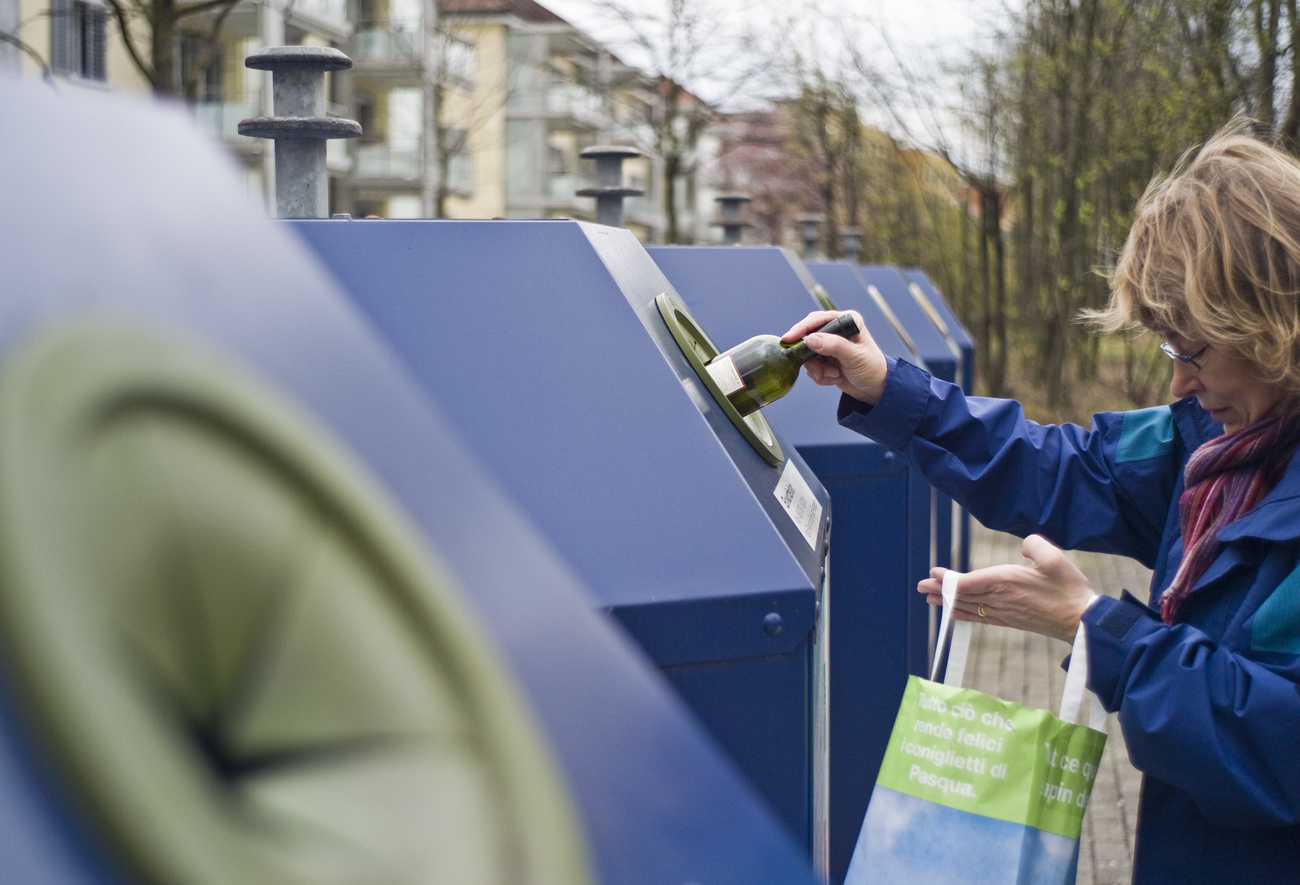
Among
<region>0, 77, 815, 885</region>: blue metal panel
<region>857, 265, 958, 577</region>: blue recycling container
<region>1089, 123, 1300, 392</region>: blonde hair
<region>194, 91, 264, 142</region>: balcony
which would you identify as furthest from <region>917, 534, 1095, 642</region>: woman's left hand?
<region>194, 91, 264, 142</region>: balcony

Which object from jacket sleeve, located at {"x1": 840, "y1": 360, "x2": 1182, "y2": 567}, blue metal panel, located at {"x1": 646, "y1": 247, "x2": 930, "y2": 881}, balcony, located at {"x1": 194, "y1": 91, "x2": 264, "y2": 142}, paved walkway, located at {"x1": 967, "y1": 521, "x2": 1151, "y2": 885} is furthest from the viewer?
balcony, located at {"x1": 194, "y1": 91, "x2": 264, "y2": 142}

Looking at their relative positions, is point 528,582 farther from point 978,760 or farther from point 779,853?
point 978,760

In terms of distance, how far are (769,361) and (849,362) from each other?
6.4 inches

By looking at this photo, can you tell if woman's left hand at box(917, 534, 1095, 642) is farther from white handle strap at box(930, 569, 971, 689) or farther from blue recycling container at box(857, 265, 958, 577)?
blue recycling container at box(857, 265, 958, 577)

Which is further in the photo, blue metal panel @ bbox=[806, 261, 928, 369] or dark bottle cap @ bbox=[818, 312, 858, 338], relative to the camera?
blue metal panel @ bbox=[806, 261, 928, 369]

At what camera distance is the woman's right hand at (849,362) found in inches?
80.9

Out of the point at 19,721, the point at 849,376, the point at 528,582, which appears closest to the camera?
the point at 19,721

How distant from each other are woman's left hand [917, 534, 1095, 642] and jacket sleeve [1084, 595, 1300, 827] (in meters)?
0.11

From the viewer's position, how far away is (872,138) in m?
16.8

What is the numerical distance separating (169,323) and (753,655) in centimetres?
107

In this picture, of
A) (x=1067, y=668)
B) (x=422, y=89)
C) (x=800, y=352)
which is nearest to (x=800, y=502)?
(x=800, y=352)

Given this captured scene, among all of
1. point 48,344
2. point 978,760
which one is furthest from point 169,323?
point 978,760

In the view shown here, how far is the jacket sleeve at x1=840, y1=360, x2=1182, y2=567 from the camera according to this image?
1.99m

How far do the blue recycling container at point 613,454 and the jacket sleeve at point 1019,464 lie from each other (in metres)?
0.45
